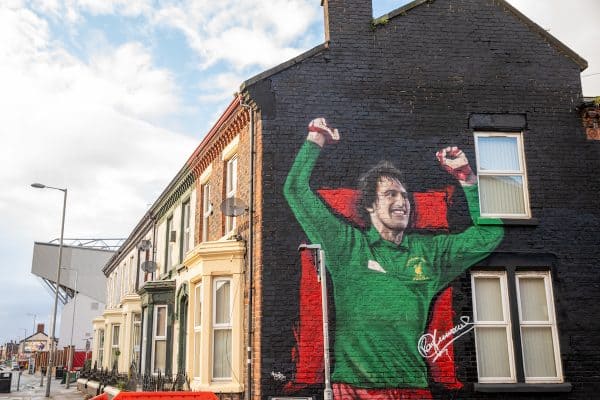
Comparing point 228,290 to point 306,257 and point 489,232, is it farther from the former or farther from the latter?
point 489,232

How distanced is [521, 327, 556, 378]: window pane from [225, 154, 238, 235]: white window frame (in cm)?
707

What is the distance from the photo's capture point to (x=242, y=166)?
1425 cm

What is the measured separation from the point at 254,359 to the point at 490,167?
6521mm

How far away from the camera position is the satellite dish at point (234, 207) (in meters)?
13.0

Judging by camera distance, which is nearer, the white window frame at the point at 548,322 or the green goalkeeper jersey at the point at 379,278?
the green goalkeeper jersey at the point at 379,278

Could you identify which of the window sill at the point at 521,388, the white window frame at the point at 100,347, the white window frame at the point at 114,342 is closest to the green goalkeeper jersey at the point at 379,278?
the window sill at the point at 521,388

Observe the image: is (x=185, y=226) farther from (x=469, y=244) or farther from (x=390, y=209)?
(x=469, y=244)

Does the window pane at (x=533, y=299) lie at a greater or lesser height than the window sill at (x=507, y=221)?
lesser

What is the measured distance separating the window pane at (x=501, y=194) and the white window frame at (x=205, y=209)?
310 inches

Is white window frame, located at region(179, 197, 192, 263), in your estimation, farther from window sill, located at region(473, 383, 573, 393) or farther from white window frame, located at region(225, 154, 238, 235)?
window sill, located at region(473, 383, 573, 393)

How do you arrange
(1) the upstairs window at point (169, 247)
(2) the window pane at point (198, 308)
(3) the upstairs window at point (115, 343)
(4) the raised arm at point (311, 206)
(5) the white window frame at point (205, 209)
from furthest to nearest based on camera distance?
(3) the upstairs window at point (115, 343) < (1) the upstairs window at point (169, 247) < (5) the white window frame at point (205, 209) < (2) the window pane at point (198, 308) < (4) the raised arm at point (311, 206)
